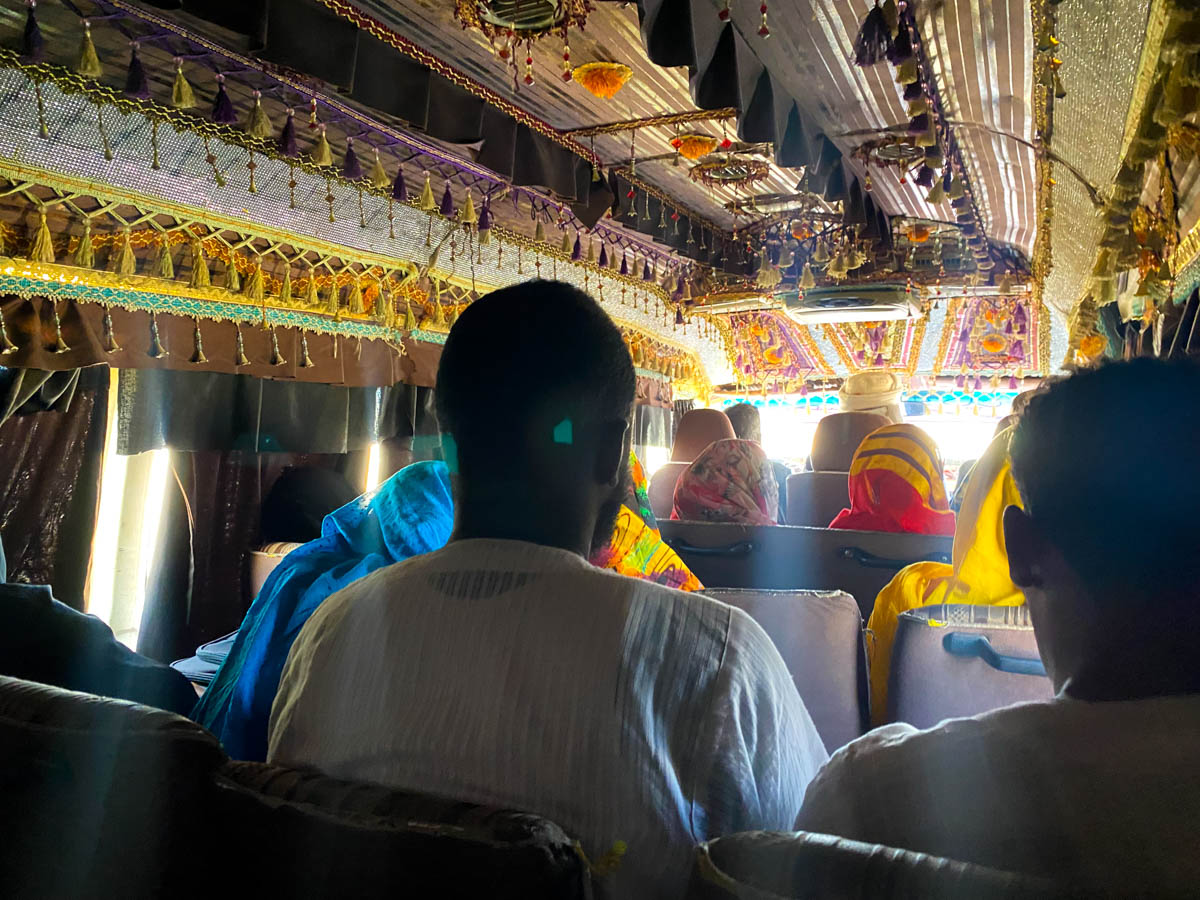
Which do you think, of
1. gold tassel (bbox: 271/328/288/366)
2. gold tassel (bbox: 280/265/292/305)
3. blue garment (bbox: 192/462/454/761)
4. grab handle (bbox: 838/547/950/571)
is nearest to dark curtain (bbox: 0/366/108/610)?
gold tassel (bbox: 271/328/288/366)

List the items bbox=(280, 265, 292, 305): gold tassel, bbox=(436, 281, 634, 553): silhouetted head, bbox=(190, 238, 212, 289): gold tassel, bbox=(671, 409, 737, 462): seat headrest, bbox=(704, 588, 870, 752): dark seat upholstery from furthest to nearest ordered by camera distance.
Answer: bbox=(671, 409, 737, 462): seat headrest, bbox=(280, 265, 292, 305): gold tassel, bbox=(190, 238, 212, 289): gold tassel, bbox=(704, 588, 870, 752): dark seat upholstery, bbox=(436, 281, 634, 553): silhouetted head

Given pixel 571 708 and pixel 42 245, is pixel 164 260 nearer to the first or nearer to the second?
pixel 42 245

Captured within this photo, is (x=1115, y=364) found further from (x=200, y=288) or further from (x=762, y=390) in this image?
(x=762, y=390)

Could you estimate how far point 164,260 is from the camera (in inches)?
129

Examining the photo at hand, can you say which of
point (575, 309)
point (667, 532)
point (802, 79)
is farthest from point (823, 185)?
point (575, 309)

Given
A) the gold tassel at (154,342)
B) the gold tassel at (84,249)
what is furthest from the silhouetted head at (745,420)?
the gold tassel at (84,249)

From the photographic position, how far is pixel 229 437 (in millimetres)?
3750

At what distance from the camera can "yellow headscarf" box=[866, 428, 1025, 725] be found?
150 cm

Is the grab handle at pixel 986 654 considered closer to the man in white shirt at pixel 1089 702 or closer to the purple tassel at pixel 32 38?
the man in white shirt at pixel 1089 702

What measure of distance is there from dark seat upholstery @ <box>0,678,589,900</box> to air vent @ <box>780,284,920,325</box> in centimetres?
585

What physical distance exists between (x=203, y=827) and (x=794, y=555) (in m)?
2.19

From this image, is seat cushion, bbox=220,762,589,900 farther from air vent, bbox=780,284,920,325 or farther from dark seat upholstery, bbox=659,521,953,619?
air vent, bbox=780,284,920,325

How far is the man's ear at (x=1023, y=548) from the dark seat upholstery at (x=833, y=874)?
1.22ft

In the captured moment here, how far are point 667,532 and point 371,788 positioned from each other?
2144 mm
